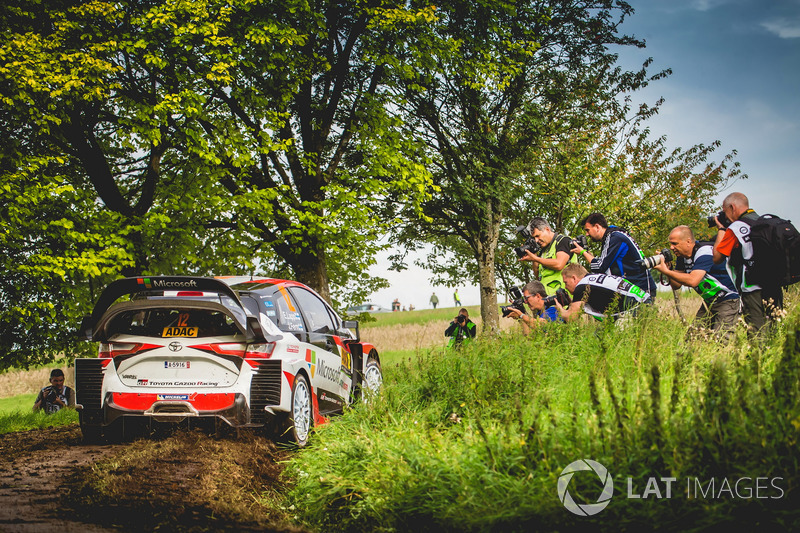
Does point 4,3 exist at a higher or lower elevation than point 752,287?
higher

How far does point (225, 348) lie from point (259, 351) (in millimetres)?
351

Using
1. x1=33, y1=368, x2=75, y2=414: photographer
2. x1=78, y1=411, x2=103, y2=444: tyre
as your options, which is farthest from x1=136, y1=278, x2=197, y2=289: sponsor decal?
x1=33, y1=368, x2=75, y2=414: photographer

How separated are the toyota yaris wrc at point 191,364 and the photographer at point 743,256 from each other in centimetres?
406

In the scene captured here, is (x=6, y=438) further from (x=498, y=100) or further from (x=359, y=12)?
(x=498, y=100)

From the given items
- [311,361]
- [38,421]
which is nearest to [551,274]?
[311,361]

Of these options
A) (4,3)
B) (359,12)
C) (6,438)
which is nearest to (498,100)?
(359,12)

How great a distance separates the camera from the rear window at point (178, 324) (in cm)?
711

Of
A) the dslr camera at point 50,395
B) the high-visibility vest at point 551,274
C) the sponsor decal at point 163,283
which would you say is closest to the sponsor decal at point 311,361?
the sponsor decal at point 163,283

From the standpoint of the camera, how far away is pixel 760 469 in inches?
146

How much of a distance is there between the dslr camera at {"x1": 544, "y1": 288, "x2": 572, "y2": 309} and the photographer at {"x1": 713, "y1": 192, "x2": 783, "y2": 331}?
2.31 m

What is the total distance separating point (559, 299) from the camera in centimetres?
A: 928

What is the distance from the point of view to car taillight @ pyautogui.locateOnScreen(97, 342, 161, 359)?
706cm

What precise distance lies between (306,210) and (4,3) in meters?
7.80

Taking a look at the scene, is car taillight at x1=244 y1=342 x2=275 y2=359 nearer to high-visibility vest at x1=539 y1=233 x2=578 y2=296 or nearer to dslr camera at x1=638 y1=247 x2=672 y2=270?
dslr camera at x1=638 y1=247 x2=672 y2=270
